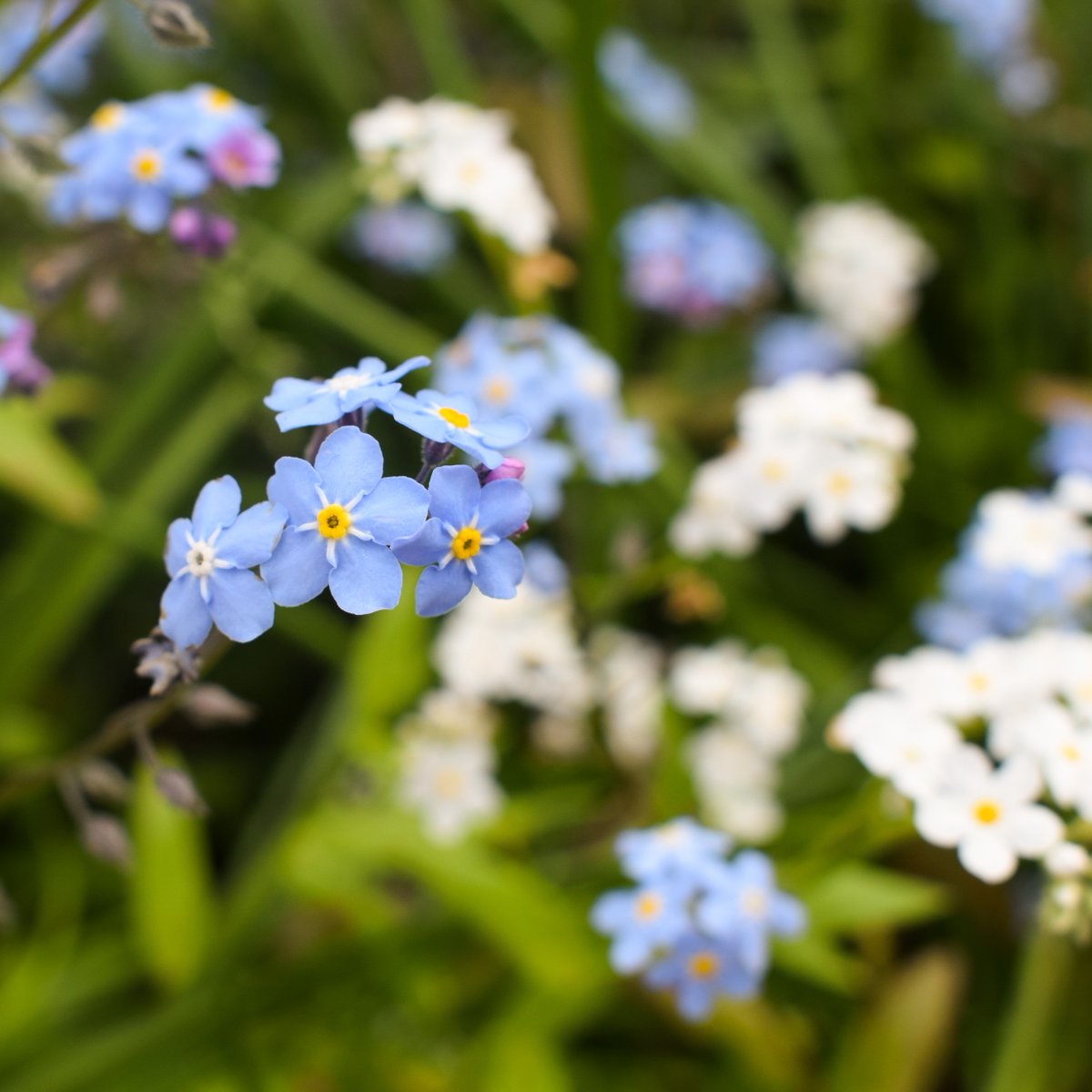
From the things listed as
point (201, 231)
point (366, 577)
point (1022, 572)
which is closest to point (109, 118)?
point (201, 231)

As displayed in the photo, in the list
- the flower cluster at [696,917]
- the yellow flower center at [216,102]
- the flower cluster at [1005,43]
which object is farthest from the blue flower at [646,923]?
the flower cluster at [1005,43]

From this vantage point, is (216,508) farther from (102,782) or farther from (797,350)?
(797,350)

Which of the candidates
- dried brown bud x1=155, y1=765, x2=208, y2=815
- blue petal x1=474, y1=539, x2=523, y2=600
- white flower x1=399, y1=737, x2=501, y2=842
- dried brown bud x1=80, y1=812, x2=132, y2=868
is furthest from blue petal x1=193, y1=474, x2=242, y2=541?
white flower x1=399, y1=737, x2=501, y2=842

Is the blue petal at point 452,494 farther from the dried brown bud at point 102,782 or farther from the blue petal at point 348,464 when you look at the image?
the dried brown bud at point 102,782

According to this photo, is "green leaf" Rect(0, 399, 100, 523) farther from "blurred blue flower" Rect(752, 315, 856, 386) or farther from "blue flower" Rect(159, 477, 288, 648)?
"blurred blue flower" Rect(752, 315, 856, 386)

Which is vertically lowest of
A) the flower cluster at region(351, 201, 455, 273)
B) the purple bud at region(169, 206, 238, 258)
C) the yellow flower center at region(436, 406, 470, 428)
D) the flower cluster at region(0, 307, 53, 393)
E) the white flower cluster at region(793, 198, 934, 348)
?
the yellow flower center at region(436, 406, 470, 428)

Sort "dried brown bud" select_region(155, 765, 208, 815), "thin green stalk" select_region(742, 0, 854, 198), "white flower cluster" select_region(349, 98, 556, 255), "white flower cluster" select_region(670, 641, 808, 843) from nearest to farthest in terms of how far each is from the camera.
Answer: "dried brown bud" select_region(155, 765, 208, 815) < "white flower cluster" select_region(349, 98, 556, 255) < "white flower cluster" select_region(670, 641, 808, 843) < "thin green stalk" select_region(742, 0, 854, 198)

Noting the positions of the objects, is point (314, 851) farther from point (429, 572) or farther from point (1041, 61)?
point (1041, 61)
